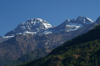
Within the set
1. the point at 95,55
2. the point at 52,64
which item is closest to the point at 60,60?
the point at 52,64

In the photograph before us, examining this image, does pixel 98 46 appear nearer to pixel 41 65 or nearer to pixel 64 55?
pixel 64 55

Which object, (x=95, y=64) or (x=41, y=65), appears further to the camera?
(x=41, y=65)

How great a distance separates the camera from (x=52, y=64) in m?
176

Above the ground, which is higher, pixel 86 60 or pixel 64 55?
pixel 64 55

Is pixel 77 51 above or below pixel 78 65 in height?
above

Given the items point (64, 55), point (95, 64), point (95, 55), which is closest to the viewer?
point (95, 64)

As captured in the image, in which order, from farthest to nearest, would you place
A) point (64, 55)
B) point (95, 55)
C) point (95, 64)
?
1. point (64, 55)
2. point (95, 55)
3. point (95, 64)

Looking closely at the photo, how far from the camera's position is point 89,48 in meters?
198

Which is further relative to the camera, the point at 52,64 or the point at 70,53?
the point at 70,53

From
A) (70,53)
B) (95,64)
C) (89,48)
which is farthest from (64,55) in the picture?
(95,64)

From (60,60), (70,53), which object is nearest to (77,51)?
(70,53)

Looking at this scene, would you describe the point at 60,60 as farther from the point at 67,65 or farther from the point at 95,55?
the point at 95,55

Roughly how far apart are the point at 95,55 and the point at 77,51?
1925cm

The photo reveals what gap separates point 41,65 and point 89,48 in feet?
113
